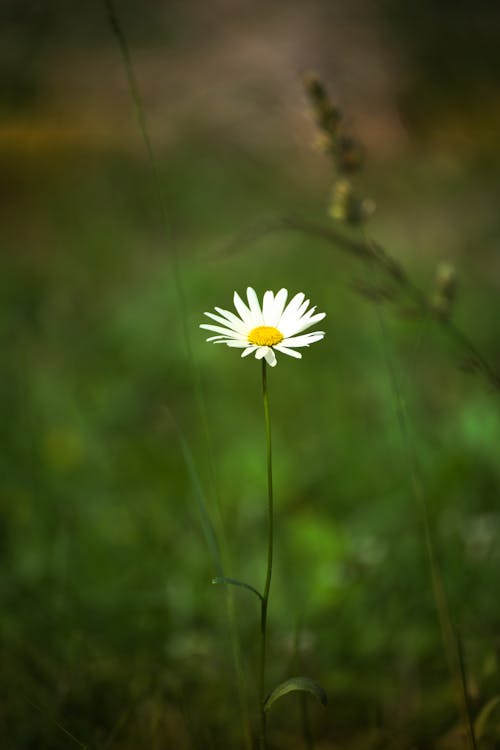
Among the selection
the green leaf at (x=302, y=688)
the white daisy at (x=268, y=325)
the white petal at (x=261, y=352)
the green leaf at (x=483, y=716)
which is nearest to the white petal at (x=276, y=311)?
the white daisy at (x=268, y=325)

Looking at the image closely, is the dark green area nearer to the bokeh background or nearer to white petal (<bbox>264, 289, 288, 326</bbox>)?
the bokeh background

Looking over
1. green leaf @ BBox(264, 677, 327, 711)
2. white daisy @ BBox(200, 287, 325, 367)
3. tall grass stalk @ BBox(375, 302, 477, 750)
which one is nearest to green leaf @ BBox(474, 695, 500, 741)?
tall grass stalk @ BBox(375, 302, 477, 750)

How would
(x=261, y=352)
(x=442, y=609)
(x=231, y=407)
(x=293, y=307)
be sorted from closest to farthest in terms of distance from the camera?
(x=261, y=352), (x=293, y=307), (x=442, y=609), (x=231, y=407)

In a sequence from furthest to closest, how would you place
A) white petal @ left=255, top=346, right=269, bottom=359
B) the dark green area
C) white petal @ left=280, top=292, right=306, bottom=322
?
the dark green area
white petal @ left=280, top=292, right=306, bottom=322
white petal @ left=255, top=346, right=269, bottom=359

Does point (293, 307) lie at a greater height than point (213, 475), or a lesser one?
greater

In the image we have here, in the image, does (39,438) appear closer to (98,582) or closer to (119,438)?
(119,438)

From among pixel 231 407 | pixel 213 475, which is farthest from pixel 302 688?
pixel 231 407

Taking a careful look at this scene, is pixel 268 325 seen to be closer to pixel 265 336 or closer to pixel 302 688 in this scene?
pixel 265 336
